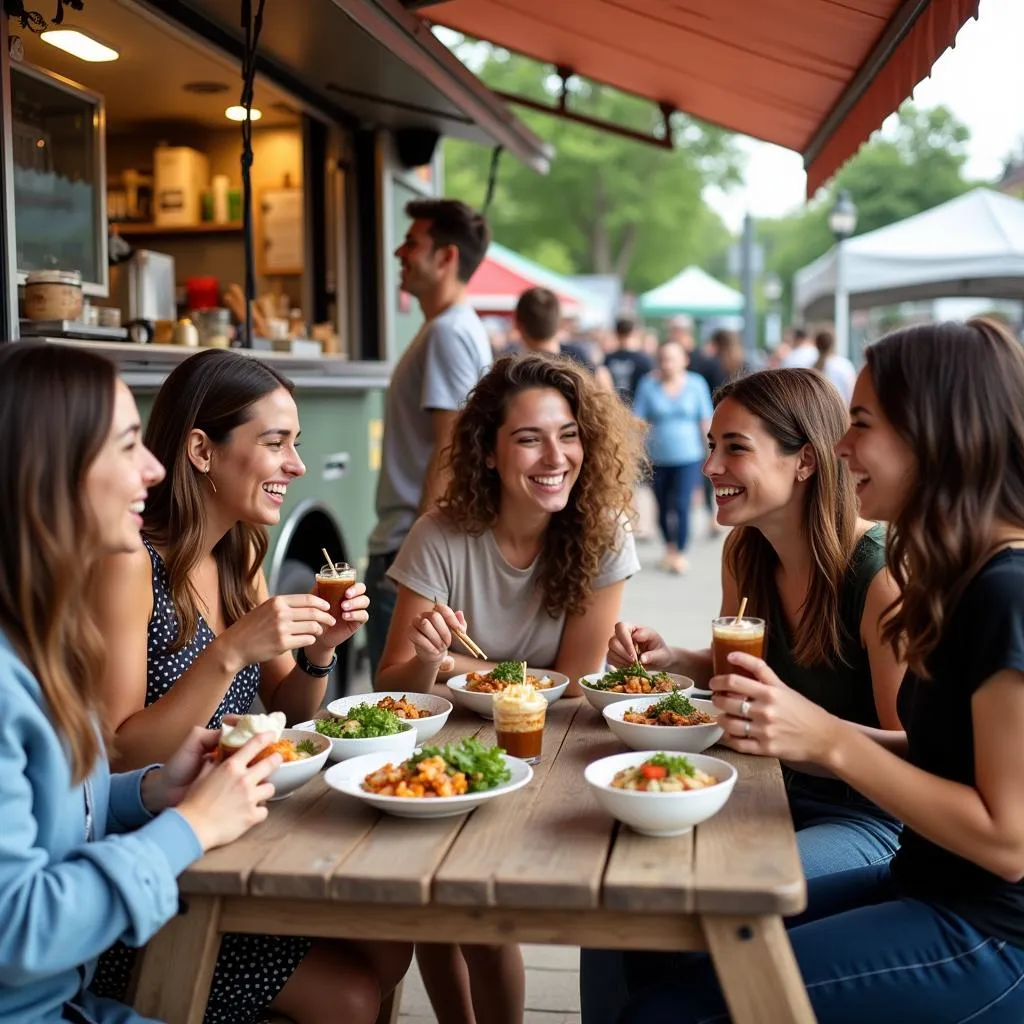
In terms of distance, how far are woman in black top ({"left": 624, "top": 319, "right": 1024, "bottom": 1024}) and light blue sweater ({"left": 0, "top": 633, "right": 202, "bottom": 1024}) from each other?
2.79ft

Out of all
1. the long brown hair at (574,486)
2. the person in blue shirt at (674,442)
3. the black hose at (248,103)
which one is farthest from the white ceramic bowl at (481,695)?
the person in blue shirt at (674,442)

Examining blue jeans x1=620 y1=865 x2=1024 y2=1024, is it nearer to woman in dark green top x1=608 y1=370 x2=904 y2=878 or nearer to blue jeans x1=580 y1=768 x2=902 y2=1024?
blue jeans x1=580 y1=768 x2=902 y2=1024

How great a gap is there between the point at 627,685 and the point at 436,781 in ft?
2.67

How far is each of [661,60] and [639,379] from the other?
6.14 meters

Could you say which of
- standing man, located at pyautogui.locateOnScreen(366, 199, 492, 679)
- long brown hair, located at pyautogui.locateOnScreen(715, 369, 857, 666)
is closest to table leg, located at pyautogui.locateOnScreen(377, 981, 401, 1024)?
long brown hair, located at pyautogui.locateOnScreen(715, 369, 857, 666)

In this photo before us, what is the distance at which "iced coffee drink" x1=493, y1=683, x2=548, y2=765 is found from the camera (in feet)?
7.43

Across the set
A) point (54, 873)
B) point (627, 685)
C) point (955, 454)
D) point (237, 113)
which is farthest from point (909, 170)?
point (54, 873)

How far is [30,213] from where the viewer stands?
4.41 metres

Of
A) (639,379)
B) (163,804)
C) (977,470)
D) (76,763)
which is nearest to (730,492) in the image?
(977,470)

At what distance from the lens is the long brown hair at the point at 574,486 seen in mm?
3227

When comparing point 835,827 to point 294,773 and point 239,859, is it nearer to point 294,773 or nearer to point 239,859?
point 294,773

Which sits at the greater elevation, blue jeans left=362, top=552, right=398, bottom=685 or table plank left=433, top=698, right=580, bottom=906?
table plank left=433, top=698, right=580, bottom=906

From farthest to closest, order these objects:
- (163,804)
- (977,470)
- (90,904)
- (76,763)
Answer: (163,804)
(977,470)
(76,763)
(90,904)

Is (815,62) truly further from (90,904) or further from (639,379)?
(639,379)
